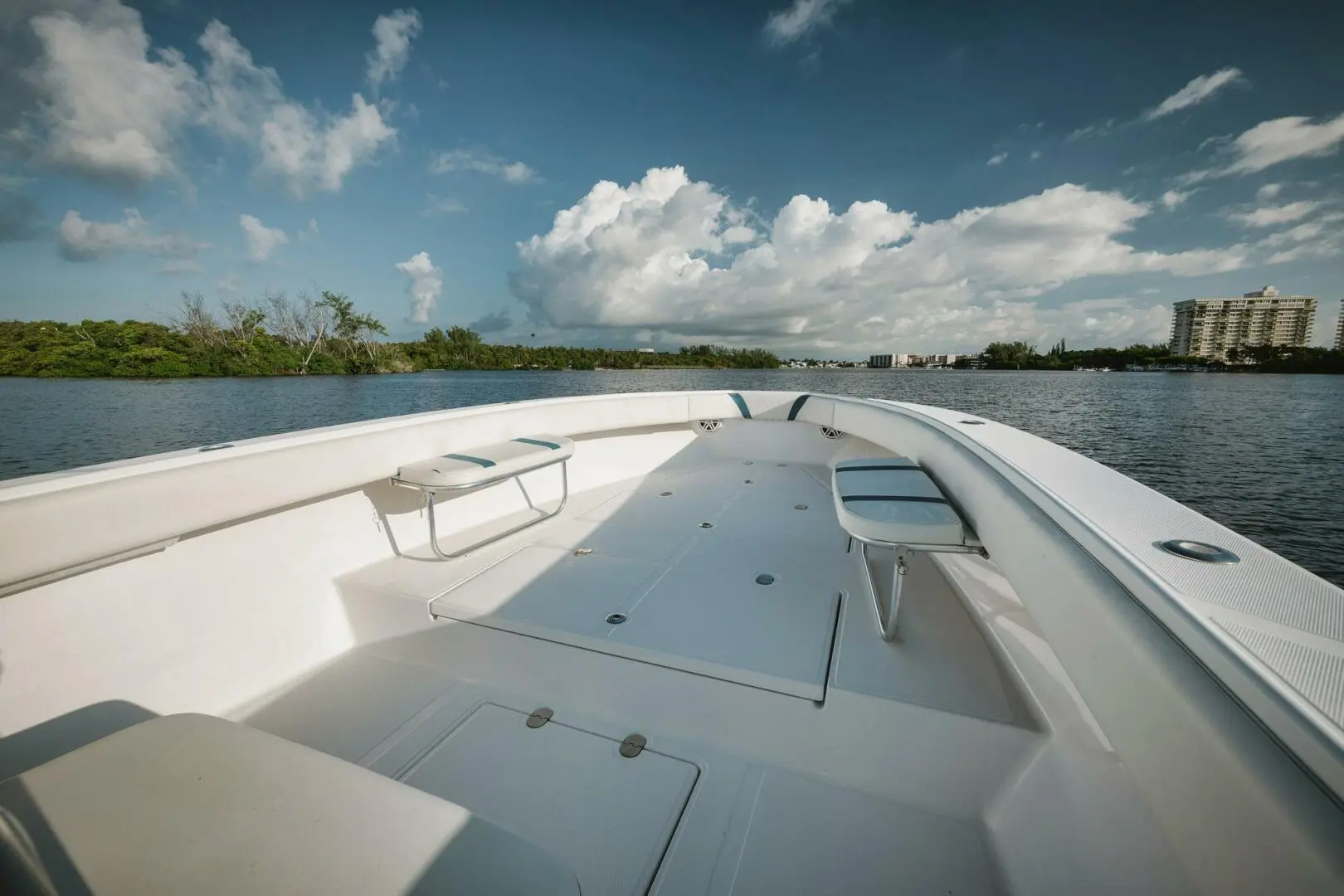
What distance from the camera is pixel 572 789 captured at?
3.58ft

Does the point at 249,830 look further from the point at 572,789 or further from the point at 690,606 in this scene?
the point at 690,606

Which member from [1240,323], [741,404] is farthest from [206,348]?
[1240,323]

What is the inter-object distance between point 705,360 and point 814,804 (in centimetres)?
4528

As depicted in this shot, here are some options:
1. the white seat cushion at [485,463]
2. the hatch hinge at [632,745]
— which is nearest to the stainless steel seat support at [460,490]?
the white seat cushion at [485,463]

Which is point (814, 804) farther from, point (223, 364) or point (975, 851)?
point (223, 364)

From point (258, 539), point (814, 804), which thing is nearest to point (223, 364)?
point (258, 539)

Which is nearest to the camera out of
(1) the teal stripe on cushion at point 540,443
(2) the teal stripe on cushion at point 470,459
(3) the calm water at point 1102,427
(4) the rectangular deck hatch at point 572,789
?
(4) the rectangular deck hatch at point 572,789

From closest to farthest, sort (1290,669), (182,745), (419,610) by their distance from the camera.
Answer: (1290,669), (182,745), (419,610)

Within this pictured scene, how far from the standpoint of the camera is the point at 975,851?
94cm

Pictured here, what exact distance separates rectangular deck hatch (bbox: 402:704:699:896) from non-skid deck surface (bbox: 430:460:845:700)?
8.9 inches

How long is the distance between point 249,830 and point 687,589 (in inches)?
47.4

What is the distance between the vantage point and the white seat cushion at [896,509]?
112cm

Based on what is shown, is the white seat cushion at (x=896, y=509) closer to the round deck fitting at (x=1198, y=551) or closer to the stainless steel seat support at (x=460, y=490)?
the round deck fitting at (x=1198, y=551)

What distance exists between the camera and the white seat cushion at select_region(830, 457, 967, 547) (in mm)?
1125
